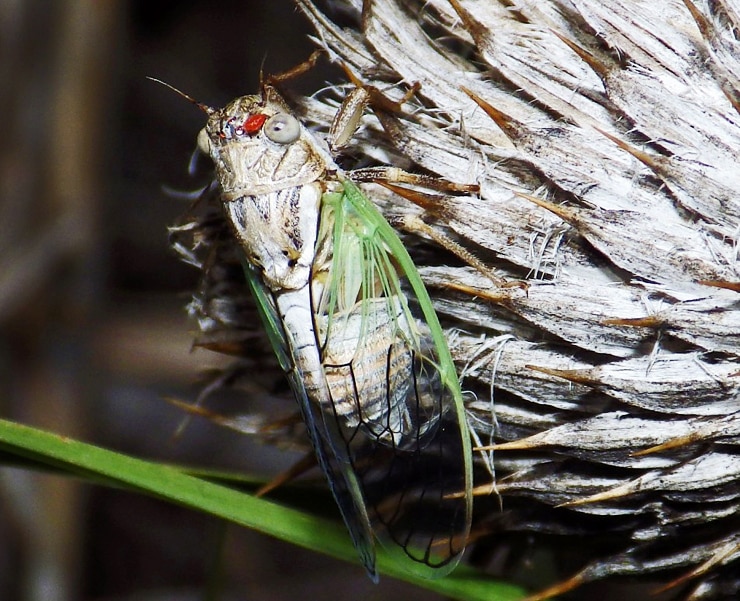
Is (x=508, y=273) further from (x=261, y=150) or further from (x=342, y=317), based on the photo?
→ (x=261, y=150)

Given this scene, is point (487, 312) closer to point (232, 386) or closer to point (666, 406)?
point (666, 406)

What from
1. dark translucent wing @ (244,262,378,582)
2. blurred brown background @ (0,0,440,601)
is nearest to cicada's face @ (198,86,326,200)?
dark translucent wing @ (244,262,378,582)

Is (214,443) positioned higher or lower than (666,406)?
Answer: lower

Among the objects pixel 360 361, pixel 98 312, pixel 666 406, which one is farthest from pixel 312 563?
pixel 666 406

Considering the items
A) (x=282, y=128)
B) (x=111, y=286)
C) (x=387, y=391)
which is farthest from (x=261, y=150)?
(x=111, y=286)

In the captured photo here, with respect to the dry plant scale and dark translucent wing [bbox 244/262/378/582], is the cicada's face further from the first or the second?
dark translucent wing [bbox 244/262/378/582]

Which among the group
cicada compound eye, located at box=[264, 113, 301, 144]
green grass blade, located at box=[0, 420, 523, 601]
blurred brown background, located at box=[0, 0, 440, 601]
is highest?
cicada compound eye, located at box=[264, 113, 301, 144]
